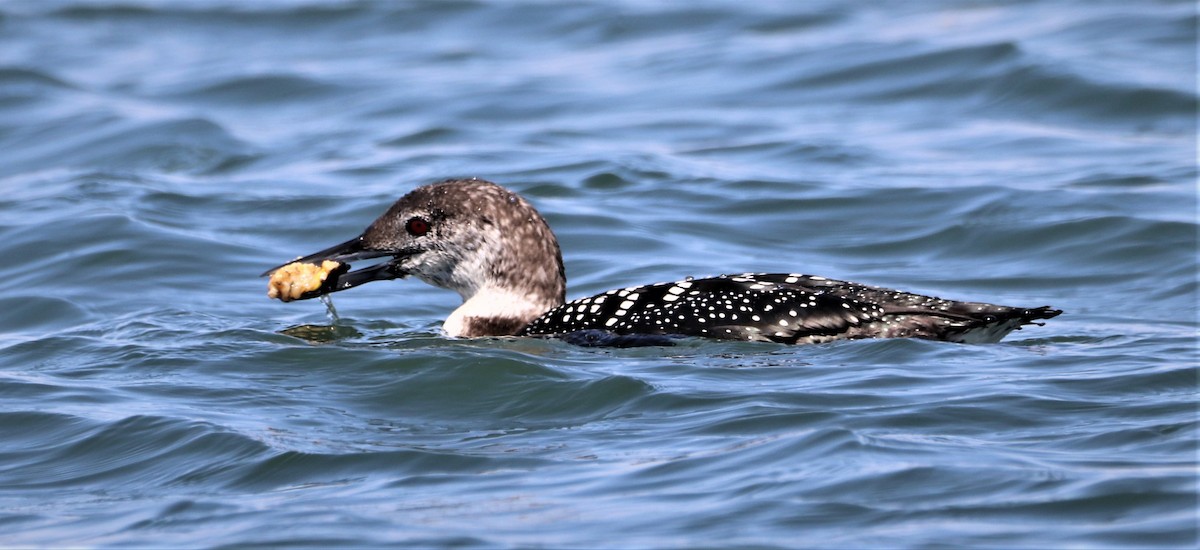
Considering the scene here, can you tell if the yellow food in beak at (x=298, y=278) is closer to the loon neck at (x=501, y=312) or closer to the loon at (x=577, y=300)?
the loon at (x=577, y=300)

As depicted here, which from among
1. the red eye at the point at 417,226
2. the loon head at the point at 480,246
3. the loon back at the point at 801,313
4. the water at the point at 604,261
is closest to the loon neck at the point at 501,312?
the loon head at the point at 480,246

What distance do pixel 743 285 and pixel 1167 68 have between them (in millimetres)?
7387

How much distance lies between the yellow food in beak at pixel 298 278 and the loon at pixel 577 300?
0.09 ft

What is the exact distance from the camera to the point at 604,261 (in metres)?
9.54

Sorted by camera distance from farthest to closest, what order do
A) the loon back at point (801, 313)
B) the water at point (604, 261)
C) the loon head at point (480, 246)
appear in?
the loon head at point (480, 246)
the loon back at point (801, 313)
the water at point (604, 261)

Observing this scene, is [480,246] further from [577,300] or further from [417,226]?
[577,300]

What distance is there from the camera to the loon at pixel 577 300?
22.1 feet

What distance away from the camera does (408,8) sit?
17.2 m

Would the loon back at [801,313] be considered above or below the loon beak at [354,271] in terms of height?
below

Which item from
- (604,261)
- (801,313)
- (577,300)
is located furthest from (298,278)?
(604,261)

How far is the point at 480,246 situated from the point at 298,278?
750mm

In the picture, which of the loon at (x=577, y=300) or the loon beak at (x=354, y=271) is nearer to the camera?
the loon at (x=577, y=300)

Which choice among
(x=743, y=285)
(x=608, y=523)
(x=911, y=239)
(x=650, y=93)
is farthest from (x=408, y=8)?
(x=608, y=523)

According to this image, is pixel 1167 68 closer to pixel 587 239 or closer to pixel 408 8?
pixel 587 239
